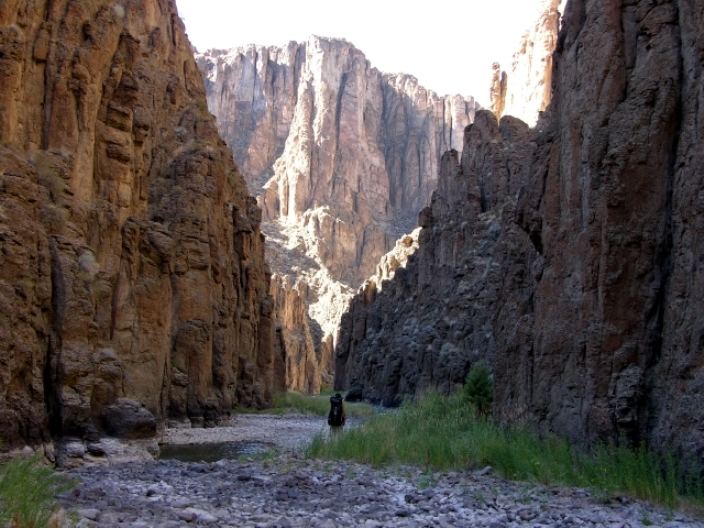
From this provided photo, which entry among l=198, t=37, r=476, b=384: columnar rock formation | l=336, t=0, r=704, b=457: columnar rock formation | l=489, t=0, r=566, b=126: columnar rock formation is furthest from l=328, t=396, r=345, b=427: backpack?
l=198, t=37, r=476, b=384: columnar rock formation

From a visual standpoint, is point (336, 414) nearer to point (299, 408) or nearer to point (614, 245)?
point (614, 245)

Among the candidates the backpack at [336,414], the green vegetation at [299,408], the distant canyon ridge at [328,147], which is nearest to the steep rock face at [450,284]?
the green vegetation at [299,408]

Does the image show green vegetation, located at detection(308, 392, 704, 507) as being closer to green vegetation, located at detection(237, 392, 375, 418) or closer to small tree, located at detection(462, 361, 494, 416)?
small tree, located at detection(462, 361, 494, 416)

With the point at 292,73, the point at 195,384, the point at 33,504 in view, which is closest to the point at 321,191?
the point at 292,73

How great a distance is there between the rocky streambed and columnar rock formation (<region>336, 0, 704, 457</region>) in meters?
1.93

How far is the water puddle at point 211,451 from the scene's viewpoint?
1983 cm

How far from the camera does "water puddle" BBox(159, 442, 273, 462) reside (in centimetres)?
1983

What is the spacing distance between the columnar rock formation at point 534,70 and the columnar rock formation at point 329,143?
60328 mm

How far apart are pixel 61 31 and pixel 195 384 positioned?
593 inches

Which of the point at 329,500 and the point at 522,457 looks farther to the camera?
the point at 522,457

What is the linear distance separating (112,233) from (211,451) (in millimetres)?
7397


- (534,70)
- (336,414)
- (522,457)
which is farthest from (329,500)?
(534,70)

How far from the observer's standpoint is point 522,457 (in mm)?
12695

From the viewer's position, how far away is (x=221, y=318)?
121 feet
